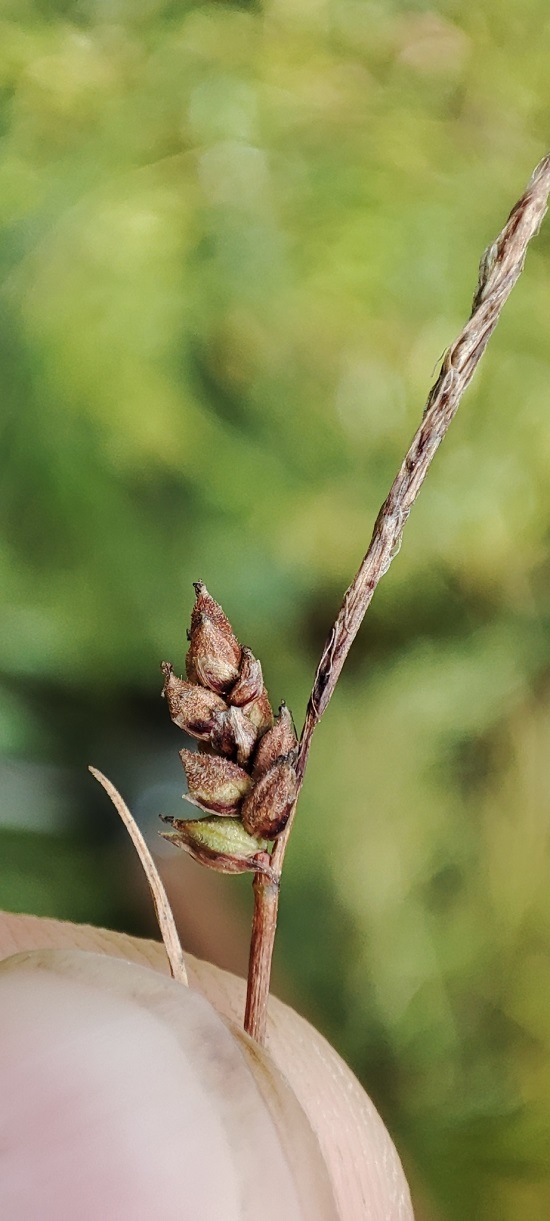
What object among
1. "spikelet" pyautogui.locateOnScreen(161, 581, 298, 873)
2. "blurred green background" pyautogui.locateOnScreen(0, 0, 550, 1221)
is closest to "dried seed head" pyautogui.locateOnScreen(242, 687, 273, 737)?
"spikelet" pyautogui.locateOnScreen(161, 581, 298, 873)

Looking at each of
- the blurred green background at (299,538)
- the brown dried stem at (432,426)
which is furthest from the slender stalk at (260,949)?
the blurred green background at (299,538)

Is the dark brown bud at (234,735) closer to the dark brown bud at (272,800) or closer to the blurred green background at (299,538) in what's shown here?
the dark brown bud at (272,800)

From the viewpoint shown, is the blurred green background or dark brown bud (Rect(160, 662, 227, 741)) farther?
the blurred green background

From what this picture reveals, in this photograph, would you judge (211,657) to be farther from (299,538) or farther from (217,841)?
(299,538)

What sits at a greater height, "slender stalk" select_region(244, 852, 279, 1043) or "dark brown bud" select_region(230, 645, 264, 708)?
"dark brown bud" select_region(230, 645, 264, 708)

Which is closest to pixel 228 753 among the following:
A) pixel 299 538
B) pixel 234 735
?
pixel 234 735

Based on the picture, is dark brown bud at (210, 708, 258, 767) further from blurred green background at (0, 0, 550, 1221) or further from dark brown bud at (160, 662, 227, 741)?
blurred green background at (0, 0, 550, 1221)
